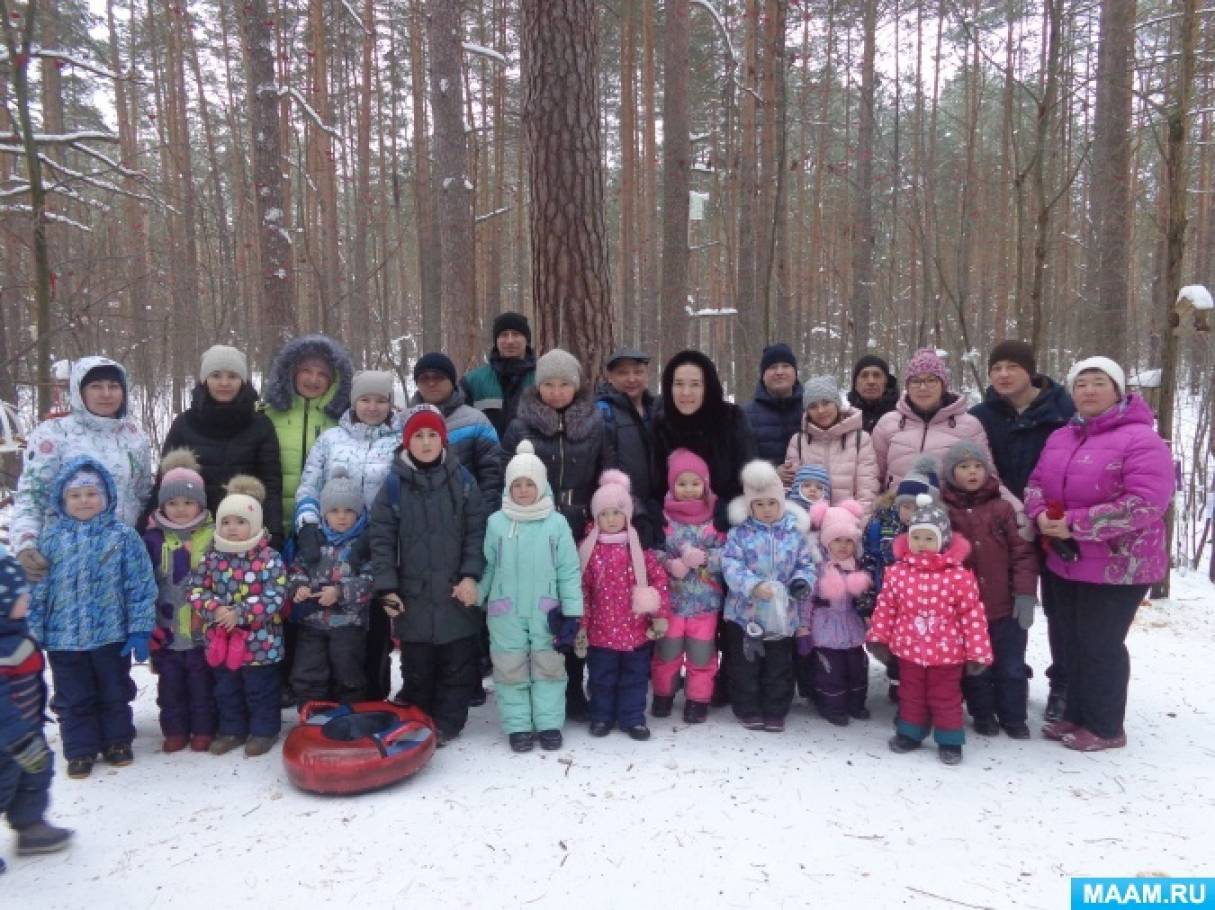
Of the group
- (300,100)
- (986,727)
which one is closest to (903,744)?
(986,727)

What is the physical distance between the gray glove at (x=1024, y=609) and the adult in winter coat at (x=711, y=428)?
162cm

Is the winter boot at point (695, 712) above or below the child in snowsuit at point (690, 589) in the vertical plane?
below

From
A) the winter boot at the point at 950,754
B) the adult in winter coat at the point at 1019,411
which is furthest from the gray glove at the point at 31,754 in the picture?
the adult in winter coat at the point at 1019,411

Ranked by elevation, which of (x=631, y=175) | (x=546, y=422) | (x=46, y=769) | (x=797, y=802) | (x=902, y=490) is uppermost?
(x=631, y=175)

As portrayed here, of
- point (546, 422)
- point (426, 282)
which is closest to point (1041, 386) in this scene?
point (546, 422)

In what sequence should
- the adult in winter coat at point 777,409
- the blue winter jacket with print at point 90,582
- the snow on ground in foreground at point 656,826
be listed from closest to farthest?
the snow on ground in foreground at point 656,826, the blue winter jacket with print at point 90,582, the adult in winter coat at point 777,409

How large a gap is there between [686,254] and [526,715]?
585 cm

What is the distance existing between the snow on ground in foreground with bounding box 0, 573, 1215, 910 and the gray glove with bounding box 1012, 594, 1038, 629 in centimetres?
69

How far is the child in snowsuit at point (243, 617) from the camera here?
149 inches

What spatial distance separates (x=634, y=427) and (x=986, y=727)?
104 inches

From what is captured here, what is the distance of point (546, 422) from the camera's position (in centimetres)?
421

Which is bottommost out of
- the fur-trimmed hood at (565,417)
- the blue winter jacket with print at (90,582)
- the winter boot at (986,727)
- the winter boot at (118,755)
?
the winter boot at (986,727)

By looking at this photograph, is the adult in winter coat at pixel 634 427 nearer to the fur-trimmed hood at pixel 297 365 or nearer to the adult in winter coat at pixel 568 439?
the adult in winter coat at pixel 568 439

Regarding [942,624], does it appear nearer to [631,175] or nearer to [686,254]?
[686,254]
